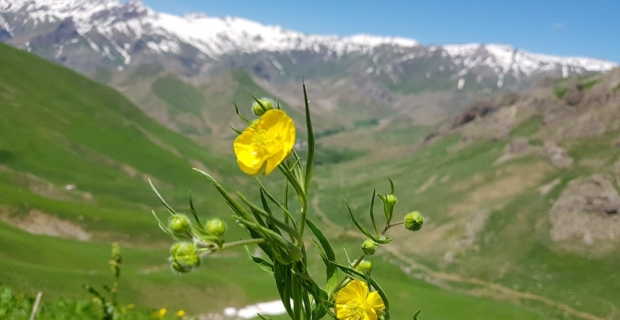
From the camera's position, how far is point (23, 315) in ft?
20.2

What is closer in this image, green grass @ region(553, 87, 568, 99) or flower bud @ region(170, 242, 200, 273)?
flower bud @ region(170, 242, 200, 273)

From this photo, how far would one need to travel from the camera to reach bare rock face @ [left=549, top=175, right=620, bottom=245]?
52688mm

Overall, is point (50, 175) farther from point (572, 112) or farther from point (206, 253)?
point (572, 112)

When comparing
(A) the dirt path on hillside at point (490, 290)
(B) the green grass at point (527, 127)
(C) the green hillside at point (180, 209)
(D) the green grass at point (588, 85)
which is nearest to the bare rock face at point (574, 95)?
(D) the green grass at point (588, 85)

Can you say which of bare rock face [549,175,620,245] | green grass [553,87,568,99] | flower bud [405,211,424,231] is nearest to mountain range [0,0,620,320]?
bare rock face [549,175,620,245]

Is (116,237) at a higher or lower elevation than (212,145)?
lower

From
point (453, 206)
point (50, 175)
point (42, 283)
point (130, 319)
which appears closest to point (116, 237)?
point (42, 283)

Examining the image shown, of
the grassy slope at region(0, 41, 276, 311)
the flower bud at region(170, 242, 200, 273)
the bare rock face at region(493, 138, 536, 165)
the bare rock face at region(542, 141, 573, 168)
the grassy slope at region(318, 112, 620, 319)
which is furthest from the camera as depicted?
the bare rock face at region(493, 138, 536, 165)

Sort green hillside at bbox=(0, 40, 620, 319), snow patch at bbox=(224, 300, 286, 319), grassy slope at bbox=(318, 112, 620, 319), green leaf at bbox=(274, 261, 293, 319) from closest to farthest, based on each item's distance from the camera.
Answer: green leaf at bbox=(274, 261, 293, 319), snow patch at bbox=(224, 300, 286, 319), green hillside at bbox=(0, 40, 620, 319), grassy slope at bbox=(318, 112, 620, 319)

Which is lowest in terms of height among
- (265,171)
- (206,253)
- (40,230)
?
(206,253)

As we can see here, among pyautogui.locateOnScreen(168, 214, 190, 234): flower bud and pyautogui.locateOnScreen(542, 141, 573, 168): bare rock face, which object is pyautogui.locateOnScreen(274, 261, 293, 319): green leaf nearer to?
pyautogui.locateOnScreen(168, 214, 190, 234): flower bud

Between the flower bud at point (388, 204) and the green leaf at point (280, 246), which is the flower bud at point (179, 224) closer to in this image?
the green leaf at point (280, 246)

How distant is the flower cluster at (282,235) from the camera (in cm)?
164

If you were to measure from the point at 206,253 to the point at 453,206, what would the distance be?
7476 centimetres
